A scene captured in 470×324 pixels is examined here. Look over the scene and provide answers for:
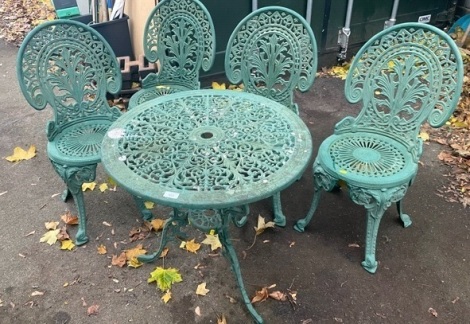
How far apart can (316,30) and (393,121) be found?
2.53 m

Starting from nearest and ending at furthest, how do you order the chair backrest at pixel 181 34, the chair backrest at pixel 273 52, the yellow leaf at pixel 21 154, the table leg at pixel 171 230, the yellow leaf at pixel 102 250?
the table leg at pixel 171 230, the yellow leaf at pixel 102 250, the chair backrest at pixel 273 52, the chair backrest at pixel 181 34, the yellow leaf at pixel 21 154

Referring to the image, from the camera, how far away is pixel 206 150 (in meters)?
2.09

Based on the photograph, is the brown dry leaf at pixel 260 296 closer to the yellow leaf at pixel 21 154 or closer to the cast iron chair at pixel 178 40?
the cast iron chair at pixel 178 40

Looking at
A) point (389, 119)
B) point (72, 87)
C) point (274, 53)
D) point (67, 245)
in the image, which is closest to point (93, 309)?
point (67, 245)

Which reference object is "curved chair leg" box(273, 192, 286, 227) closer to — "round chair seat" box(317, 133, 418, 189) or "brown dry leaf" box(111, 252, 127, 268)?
"round chair seat" box(317, 133, 418, 189)

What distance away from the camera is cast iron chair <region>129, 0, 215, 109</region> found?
3176 millimetres

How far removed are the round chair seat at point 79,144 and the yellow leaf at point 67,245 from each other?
60cm

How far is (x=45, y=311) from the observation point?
7.65ft

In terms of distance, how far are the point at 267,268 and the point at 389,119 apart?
130 centimetres

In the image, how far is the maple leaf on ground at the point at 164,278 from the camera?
2.46 metres

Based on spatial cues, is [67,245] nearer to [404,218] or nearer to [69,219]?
[69,219]

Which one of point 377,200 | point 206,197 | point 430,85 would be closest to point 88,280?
point 206,197

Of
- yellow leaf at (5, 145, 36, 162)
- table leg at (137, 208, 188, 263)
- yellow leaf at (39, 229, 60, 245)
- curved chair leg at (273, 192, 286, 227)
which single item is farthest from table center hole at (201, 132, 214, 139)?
yellow leaf at (5, 145, 36, 162)

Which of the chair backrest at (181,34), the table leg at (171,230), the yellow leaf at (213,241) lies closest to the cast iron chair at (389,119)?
the yellow leaf at (213,241)
